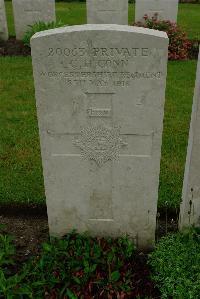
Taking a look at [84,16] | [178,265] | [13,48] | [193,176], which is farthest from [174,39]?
[178,265]

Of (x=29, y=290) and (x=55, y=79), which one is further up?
(x=55, y=79)

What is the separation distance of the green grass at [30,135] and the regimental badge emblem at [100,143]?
4.38 ft

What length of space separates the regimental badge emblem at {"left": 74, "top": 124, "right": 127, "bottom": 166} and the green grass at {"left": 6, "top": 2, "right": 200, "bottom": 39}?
852 cm

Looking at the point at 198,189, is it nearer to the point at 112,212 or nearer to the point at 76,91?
the point at 112,212

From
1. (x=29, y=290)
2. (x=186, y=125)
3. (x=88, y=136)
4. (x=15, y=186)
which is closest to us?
(x=29, y=290)

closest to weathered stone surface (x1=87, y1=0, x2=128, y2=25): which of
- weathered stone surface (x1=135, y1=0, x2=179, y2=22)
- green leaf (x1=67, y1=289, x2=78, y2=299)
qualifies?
weathered stone surface (x1=135, y1=0, x2=179, y2=22)

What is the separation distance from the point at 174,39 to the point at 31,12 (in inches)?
148

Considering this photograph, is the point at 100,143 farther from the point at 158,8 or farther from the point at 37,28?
the point at 158,8

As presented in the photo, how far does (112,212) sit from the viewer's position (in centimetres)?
378

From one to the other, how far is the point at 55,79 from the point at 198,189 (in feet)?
5.23

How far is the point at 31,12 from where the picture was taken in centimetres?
1036

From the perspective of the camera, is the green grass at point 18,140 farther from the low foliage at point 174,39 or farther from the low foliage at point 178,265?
the low foliage at point 174,39

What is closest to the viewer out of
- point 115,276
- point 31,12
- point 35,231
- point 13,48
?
point 115,276

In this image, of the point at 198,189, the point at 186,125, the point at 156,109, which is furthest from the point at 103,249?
the point at 186,125
